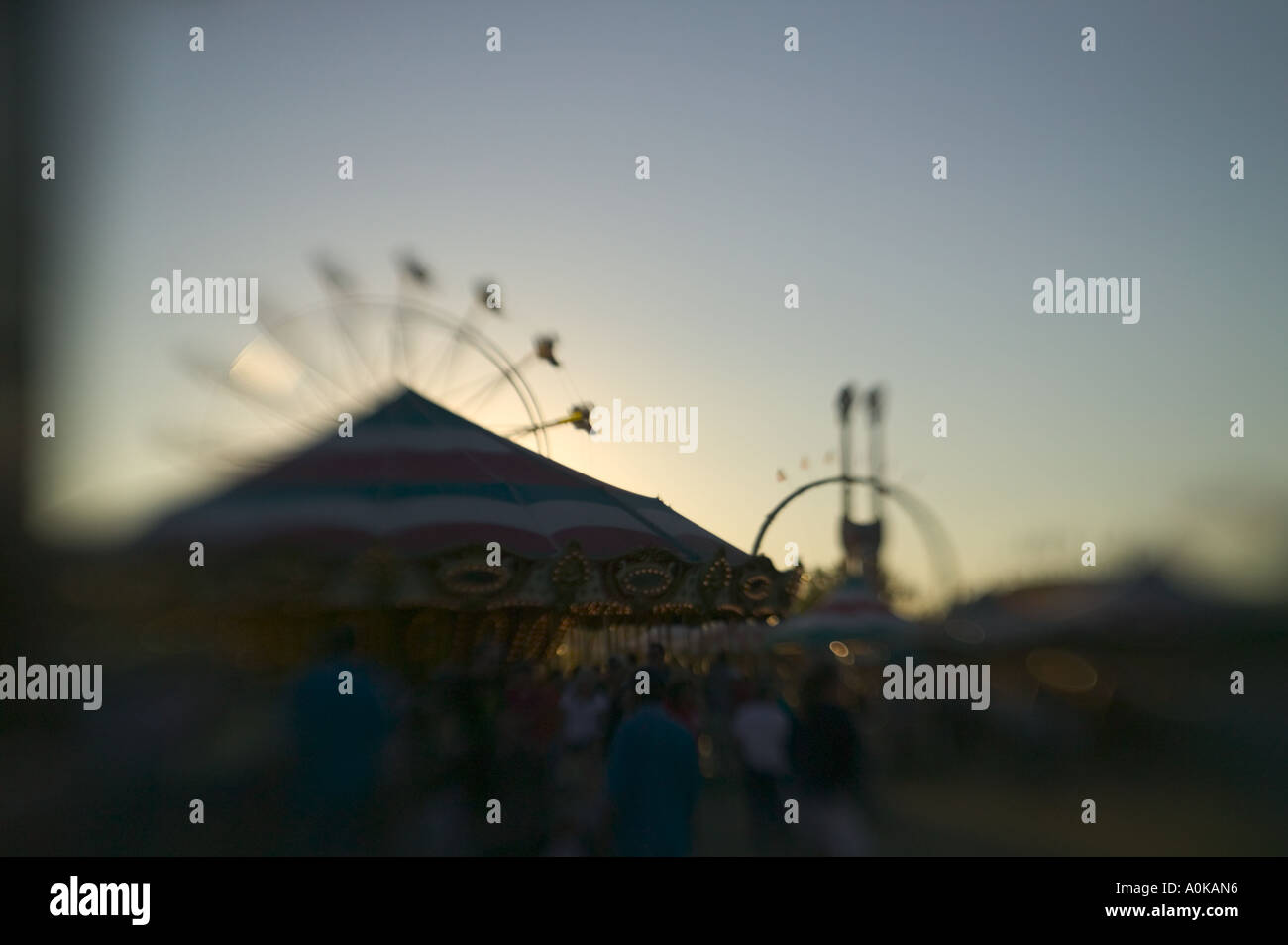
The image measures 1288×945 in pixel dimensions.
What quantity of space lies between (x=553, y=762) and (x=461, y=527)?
464cm

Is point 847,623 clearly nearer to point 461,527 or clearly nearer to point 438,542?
point 461,527

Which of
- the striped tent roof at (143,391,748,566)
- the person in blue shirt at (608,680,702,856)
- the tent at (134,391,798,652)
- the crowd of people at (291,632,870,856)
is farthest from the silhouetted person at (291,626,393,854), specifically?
the striped tent roof at (143,391,748,566)

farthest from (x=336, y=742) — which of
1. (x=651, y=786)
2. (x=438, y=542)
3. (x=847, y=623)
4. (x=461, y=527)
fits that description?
(x=847, y=623)

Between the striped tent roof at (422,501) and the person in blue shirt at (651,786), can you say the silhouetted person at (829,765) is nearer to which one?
the person in blue shirt at (651,786)

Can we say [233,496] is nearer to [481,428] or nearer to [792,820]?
[481,428]

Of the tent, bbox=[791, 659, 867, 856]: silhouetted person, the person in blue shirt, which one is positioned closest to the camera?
the person in blue shirt

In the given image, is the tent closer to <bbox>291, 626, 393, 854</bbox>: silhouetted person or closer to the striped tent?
the striped tent

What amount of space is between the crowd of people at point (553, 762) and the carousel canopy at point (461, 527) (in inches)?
80.4

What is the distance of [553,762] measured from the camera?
1209cm

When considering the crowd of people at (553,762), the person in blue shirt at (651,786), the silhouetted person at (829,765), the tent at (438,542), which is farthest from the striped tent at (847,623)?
the person in blue shirt at (651,786)

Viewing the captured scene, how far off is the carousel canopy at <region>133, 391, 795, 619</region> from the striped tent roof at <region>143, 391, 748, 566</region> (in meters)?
0.02

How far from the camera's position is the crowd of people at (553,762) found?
6957mm

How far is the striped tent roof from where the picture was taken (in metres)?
15.0
